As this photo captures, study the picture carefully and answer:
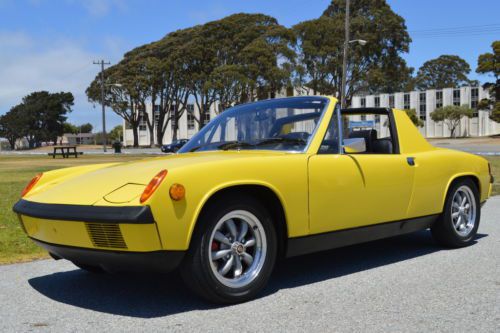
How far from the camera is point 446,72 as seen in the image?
114 metres

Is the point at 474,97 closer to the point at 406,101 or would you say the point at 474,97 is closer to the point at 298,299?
the point at 406,101

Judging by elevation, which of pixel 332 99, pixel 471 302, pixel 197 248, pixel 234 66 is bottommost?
pixel 471 302

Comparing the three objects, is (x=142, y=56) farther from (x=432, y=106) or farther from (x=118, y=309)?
(x=432, y=106)

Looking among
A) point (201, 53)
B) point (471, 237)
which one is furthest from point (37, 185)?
point (201, 53)

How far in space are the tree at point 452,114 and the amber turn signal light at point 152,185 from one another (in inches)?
3576

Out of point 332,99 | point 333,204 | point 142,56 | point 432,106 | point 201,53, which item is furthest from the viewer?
point 432,106

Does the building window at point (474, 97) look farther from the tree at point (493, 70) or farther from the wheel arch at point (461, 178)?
the wheel arch at point (461, 178)

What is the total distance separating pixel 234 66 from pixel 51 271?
40782mm

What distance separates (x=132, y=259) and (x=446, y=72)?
12076 centimetres

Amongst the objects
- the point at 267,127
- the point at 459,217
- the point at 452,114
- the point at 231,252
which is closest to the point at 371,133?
the point at 267,127

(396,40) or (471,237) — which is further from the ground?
(396,40)

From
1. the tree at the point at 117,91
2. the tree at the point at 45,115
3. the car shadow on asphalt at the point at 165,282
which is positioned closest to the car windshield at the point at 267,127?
the car shadow on asphalt at the point at 165,282

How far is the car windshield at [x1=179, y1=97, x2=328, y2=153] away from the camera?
441 cm

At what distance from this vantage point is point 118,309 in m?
3.60
